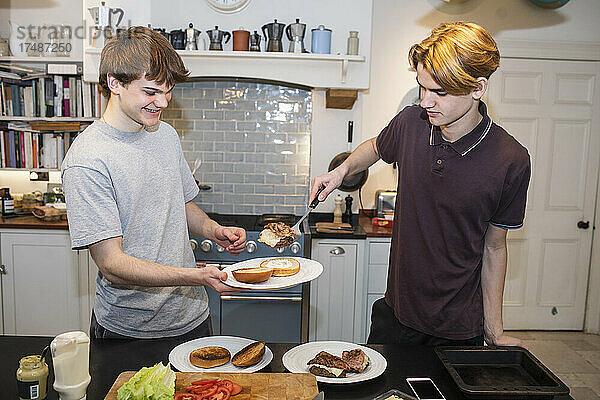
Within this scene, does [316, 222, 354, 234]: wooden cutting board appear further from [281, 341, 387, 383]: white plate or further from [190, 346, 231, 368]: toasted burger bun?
[190, 346, 231, 368]: toasted burger bun

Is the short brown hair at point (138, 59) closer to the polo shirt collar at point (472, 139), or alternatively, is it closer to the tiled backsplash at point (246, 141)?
the polo shirt collar at point (472, 139)

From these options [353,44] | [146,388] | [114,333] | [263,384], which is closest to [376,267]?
[353,44]

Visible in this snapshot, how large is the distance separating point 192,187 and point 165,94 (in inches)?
17.3

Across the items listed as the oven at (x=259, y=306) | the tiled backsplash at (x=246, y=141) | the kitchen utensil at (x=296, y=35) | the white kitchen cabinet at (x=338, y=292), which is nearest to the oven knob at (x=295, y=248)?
the oven at (x=259, y=306)

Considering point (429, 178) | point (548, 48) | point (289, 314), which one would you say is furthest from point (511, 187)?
point (548, 48)

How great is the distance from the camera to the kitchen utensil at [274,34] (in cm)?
375

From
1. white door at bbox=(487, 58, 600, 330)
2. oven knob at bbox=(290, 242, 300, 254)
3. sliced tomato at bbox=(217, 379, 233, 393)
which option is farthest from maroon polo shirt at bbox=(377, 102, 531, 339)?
white door at bbox=(487, 58, 600, 330)

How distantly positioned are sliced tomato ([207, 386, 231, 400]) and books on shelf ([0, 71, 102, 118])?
3.24 meters

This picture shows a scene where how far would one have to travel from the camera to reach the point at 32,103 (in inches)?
161

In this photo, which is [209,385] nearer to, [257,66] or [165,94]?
[165,94]

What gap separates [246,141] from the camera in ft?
13.6

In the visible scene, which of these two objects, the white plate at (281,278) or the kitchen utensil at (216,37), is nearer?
the white plate at (281,278)

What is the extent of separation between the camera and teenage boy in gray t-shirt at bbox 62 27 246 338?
1.67m

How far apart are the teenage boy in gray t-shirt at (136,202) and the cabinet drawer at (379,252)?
1.84 metres
